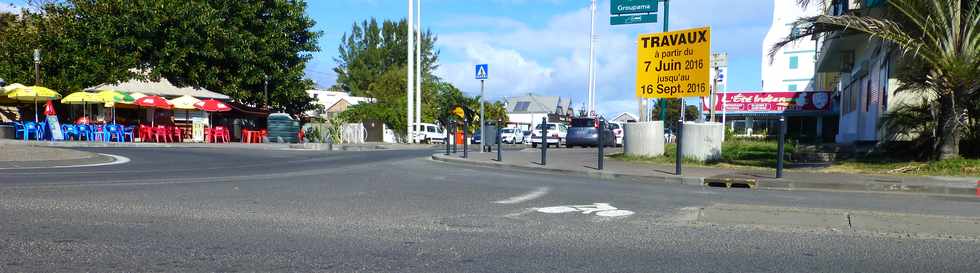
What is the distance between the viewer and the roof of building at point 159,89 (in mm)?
29441

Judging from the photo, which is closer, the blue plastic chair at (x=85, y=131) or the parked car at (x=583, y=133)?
the blue plastic chair at (x=85, y=131)

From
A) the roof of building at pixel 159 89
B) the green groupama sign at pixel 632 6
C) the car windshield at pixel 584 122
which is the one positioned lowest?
the car windshield at pixel 584 122

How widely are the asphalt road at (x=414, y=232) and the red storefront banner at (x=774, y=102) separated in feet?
118

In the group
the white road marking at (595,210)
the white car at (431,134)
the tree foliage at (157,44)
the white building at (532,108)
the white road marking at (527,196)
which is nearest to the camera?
the white road marking at (595,210)

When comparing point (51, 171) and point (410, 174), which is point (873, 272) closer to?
point (410, 174)

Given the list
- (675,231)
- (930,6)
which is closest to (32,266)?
(675,231)

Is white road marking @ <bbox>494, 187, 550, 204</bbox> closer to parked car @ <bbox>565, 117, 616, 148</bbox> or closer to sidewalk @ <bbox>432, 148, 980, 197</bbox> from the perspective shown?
sidewalk @ <bbox>432, 148, 980, 197</bbox>

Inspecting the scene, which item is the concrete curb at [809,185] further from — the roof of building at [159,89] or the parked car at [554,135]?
the parked car at [554,135]

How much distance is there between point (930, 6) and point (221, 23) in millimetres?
30780

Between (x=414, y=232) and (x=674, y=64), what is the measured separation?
12.0 m

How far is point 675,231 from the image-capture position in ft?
20.3

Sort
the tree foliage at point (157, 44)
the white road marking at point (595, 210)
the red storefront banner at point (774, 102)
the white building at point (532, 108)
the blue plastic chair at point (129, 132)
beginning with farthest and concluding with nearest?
the white building at point (532, 108) < the red storefront banner at point (774, 102) < the tree foliage at point (157, 44) < the blue plastic chair at point (129, 132) < the white road marking at point (595, 210)

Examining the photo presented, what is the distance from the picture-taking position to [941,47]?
12492mm

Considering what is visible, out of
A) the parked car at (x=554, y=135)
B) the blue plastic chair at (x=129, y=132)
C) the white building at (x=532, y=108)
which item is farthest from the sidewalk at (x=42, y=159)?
the white building at (x=532, y=108)
